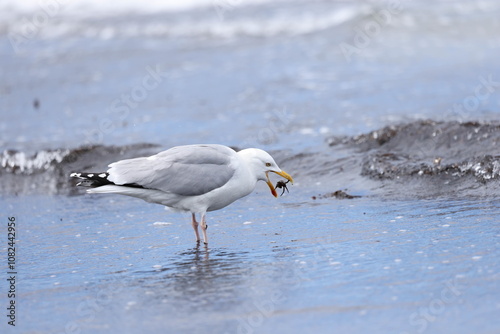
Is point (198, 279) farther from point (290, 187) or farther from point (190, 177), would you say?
point (290, 187)

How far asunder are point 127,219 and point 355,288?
13.0 feet

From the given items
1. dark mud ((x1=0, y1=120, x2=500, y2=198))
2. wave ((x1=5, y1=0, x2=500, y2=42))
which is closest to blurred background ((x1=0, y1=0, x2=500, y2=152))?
wave ((x1=5, y1=0, x2=500, y2=42))

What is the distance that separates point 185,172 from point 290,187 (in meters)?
2.69

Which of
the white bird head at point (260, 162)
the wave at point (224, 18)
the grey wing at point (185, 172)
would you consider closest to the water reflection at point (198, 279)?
the grey wing at point (185, 172)

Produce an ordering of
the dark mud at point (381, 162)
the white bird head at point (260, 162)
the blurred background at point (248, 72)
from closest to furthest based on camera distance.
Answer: the white bird head at point (260, 162), the dark mud at point (381, 162), the blurred background at point (248, 72)

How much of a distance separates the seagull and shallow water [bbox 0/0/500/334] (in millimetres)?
463

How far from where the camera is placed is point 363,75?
56.2 ft

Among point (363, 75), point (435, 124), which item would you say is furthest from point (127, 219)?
point (363, 75)

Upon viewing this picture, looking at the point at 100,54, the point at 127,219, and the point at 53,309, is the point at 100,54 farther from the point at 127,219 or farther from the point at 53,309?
the point at 53,309

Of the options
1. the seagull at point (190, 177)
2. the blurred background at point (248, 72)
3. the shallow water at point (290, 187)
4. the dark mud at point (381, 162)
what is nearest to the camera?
the shallow water at point (290, 187)

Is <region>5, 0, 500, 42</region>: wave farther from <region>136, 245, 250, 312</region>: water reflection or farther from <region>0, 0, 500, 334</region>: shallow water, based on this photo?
<region>136, 245, 250, 312</region>: water reflection

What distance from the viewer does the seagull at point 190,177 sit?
7.65 metres

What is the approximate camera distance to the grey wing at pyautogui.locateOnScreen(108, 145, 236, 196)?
25.2 ft

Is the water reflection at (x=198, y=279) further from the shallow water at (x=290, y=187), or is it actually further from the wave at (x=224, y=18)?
the wave at (x=224, y=18)
